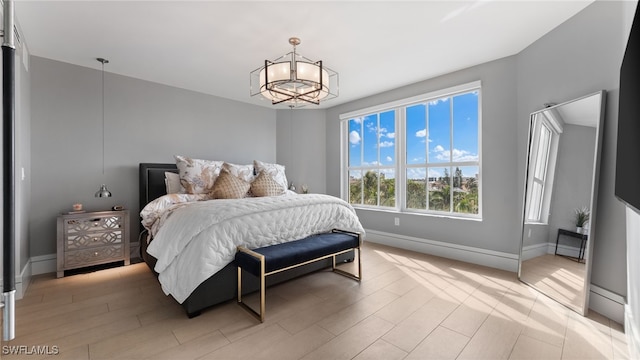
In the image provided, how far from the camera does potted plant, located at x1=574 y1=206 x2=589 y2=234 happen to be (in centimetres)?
217

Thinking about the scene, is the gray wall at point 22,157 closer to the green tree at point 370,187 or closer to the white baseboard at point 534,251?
the green tree at point 370,187

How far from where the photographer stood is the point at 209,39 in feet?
8.69

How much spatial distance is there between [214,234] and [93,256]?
1974 mm

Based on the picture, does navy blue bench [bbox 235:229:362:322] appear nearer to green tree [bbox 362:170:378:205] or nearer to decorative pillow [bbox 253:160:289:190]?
decorative pillow [bbox 253:160:289:190]

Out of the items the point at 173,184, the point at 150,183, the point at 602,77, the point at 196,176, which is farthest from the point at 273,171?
the point at 602,77

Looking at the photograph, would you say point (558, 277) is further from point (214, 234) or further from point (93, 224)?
point (93, 224)

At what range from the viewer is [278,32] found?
8.25ft

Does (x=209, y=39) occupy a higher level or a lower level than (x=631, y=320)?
higher

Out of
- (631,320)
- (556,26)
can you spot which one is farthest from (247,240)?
(556,26)

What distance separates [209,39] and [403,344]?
9.85ft

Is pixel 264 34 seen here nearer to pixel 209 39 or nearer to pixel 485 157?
pixel 209 39

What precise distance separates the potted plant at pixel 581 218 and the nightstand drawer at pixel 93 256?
4.53 m

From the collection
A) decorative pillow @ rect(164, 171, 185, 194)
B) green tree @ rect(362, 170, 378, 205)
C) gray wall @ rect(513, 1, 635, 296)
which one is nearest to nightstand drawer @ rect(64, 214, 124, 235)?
decorative pillow @ rect(164, 171, 185, 194)

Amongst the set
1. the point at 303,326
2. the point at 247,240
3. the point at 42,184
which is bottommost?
the point at 303,326
